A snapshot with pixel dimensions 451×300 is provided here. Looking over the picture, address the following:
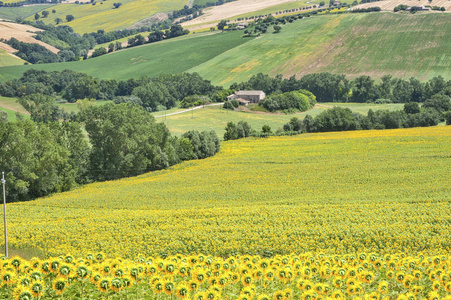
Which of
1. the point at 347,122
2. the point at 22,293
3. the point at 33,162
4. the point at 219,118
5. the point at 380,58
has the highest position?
the point at 22,293

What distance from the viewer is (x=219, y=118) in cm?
12600

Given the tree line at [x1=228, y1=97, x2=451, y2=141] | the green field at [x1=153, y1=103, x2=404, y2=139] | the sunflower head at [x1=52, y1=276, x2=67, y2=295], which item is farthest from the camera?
the green field at [x1=153, y1=103, x2=404, y2=139]

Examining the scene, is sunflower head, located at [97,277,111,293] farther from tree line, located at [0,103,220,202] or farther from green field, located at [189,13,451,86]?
green field, located at [189,13,451,86]

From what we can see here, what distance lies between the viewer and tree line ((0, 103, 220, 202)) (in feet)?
191

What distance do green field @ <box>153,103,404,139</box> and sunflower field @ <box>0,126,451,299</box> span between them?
26503 mm

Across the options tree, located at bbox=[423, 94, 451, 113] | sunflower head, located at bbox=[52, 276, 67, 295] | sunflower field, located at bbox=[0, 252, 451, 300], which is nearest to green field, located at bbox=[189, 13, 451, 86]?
tree, located at bbox=[423, 94, 451, 113]

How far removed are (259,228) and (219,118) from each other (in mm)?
89852

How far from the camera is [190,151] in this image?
80812 millimetres

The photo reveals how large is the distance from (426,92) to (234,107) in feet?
208

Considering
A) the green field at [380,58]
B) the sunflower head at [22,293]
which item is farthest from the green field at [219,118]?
the sunflower head at [22,293]

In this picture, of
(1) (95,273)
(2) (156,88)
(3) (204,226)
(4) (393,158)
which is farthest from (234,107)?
(1) (95,273)

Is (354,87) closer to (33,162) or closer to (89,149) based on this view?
(89,149)

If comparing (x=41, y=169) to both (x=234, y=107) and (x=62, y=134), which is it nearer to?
(x=62, y=134)

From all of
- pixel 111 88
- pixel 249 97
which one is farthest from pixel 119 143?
pixel 111 88
